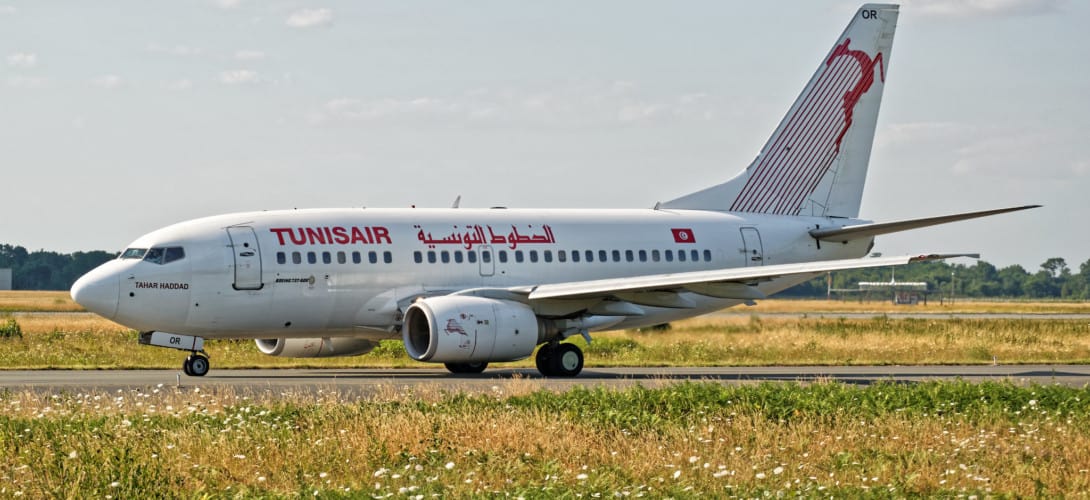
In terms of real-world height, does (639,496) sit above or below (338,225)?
below

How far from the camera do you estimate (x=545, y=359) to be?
31.2 metres

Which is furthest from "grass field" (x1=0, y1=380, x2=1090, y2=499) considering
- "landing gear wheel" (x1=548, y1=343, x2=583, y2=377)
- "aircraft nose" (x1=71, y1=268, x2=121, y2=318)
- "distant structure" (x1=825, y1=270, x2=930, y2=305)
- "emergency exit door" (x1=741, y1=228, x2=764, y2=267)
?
"distant structure" (x1=825, y1=270, x2=930, y2=305)

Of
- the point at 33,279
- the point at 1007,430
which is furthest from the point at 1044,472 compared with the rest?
the point at 33,279

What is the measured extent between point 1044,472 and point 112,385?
16.5m

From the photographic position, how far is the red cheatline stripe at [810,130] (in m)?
37.0

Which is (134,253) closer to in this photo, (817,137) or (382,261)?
(382,261)

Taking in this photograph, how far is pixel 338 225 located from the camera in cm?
3097

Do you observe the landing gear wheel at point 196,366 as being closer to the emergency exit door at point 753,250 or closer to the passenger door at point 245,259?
the passenger door at point 245,259

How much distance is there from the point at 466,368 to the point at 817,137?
36.3 ft

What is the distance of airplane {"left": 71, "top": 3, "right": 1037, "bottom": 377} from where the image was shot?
2927 centimetres

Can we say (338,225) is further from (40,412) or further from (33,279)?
(33,279)

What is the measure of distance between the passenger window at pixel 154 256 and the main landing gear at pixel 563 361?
7812mm

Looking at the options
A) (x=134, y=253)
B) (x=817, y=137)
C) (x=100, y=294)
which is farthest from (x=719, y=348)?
(x=100, y=294)

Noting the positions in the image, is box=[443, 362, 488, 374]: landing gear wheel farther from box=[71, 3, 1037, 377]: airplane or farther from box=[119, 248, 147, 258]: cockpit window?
box=[119, 248, 147, 258]: cockpit window
